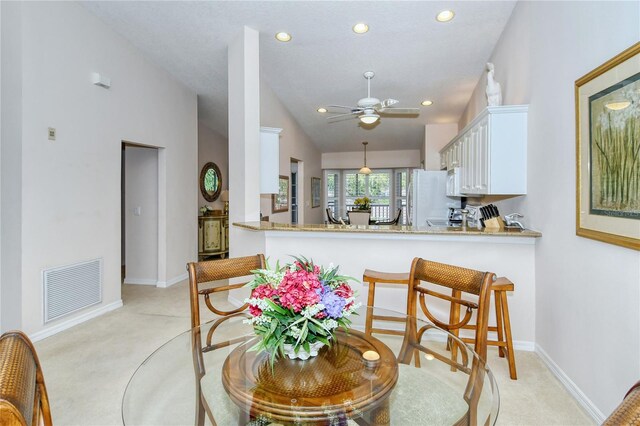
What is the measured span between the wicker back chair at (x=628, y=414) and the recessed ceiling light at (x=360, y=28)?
12.9ft

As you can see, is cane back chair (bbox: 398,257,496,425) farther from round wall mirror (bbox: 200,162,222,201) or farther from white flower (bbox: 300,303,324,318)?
round wall mirror (bbox: 200,162,222,201)

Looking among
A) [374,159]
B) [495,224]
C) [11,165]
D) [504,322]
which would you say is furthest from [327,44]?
[374,159]

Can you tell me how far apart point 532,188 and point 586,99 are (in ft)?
3.33

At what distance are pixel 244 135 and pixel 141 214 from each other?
222 centimetres

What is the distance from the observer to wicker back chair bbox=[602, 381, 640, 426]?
0.61 metres

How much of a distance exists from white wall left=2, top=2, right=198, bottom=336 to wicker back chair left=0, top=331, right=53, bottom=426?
284 cm

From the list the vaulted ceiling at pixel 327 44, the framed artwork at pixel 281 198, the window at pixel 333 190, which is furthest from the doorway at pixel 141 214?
the window at pixel 333 190

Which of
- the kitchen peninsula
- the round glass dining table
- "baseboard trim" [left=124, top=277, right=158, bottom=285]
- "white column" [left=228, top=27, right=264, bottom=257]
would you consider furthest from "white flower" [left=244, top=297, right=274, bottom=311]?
"baseboard trim" [left=124, top=277, right=158, bottom=285]

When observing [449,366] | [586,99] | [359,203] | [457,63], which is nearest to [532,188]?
[586,99]

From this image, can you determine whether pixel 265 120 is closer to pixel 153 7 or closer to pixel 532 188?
pixel 153 7

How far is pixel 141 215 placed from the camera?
500 cm

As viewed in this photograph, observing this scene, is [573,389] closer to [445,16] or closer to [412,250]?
[412,250]

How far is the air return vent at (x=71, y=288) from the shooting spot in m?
3.24

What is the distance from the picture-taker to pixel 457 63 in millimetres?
4602
